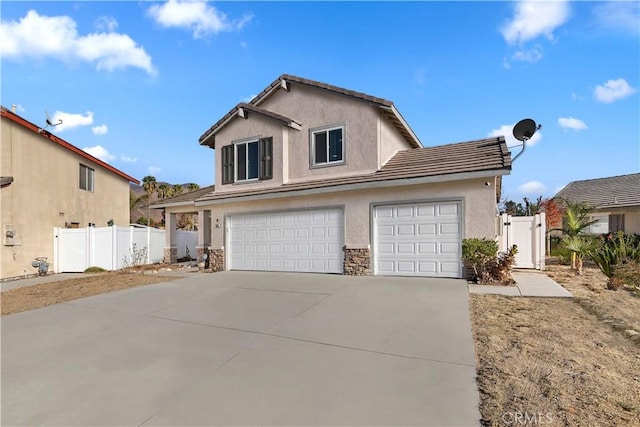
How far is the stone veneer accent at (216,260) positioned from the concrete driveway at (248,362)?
594 cm

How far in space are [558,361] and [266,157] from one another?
11.5 m

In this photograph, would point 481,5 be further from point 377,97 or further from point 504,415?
point 504,415

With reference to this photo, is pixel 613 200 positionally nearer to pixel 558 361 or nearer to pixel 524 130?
pixel 524 130

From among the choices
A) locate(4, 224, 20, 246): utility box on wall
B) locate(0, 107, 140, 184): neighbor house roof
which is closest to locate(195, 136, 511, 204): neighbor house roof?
locate(4, 224, 20, 246): utility box on wall

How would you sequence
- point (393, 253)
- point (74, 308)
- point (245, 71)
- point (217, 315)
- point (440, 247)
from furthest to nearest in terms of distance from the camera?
point (245, 71) < point (393, 253) < point (440, 247) < point (74, 308) < point (217, 315)

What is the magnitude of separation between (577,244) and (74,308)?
1522cm

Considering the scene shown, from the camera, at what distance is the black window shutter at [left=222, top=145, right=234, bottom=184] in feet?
47.4

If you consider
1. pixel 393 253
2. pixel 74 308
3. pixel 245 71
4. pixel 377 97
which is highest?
pixel 245 71

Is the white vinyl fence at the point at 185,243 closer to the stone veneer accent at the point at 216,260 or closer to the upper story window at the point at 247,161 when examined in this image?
the stone veneer accent at the point at 216,260

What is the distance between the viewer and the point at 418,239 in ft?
33.4

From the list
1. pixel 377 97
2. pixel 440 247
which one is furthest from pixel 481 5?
pixel 440 247

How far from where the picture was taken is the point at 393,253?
1055 cm

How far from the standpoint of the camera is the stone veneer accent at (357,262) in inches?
428

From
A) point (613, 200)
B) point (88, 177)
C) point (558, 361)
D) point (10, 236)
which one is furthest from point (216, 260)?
point (613, 200)
